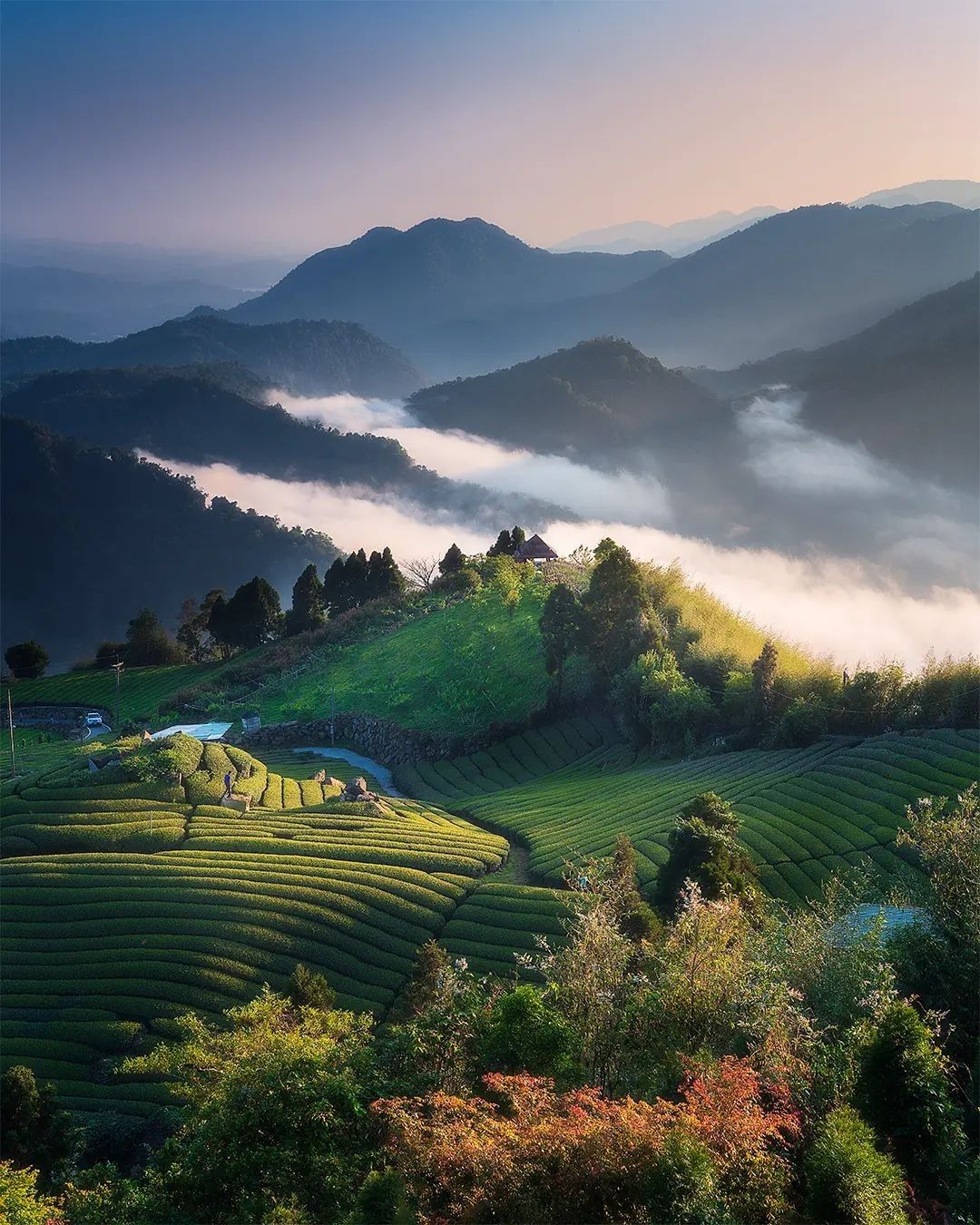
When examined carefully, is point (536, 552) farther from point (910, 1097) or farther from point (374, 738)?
point (910, 1097)

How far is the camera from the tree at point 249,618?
81562 mm

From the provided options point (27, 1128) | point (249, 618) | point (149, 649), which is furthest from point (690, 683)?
point (149, 649)

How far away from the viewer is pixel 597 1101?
12.2 metres

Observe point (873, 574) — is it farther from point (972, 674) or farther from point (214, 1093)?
point (214, 1093)

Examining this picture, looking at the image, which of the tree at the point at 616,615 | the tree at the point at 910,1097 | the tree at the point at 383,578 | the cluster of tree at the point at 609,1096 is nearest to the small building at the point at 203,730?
the tree at the point at 616,615

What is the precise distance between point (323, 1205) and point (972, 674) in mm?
32581

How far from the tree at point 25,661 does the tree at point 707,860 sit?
68.0m

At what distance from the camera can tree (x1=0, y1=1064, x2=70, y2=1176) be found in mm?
18891

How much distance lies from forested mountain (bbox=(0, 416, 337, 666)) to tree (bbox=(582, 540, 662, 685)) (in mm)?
103634

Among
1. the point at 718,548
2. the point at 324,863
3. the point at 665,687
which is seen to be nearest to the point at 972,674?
the point at 665,687

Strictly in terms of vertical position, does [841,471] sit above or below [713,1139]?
above

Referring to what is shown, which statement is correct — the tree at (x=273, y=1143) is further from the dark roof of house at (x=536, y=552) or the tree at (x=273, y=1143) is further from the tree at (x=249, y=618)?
the dark roof of house at (x=536, y=552)

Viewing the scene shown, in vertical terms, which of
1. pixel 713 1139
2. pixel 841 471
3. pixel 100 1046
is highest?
pixel 841 471

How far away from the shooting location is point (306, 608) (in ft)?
262
